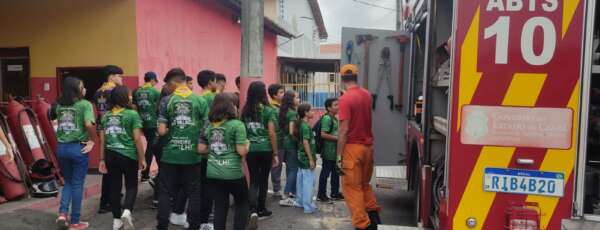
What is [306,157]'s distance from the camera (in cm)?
→ 605

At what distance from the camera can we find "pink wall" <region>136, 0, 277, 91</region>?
8.52 metres

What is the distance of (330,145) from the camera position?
6.50 m

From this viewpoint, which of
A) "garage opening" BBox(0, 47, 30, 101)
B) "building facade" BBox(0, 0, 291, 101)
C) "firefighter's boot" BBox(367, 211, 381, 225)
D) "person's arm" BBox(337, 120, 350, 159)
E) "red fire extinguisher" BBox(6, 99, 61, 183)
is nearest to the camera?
"person's arm" BBox(337, 120, 350, 159)

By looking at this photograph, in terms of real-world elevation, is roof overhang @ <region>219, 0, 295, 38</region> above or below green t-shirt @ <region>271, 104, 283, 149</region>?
above

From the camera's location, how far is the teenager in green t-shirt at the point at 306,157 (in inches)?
237

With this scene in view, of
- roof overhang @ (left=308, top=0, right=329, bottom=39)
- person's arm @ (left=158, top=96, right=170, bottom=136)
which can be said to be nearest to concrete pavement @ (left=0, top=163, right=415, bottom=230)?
person's arm @ (left=158, top=96, right=170, bottom=136)

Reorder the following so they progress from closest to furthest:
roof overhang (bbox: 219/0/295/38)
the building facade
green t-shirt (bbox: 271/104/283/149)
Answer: green t-shirt (bbox: 271/104/283/149) < the building facade < roof overhang (bbox: 219/0/295/38)

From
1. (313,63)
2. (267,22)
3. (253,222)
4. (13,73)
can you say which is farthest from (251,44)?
(313,63)

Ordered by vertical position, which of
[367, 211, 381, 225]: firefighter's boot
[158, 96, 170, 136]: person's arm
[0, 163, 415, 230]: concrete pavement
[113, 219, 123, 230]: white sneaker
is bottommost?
[0, 163, 415, 230]: concrete pavement

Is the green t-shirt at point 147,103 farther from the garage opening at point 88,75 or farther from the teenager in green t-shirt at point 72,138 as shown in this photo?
the garage opening at point 88,75

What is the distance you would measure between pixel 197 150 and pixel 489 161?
287 centimetres

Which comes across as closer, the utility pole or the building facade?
the utility pole

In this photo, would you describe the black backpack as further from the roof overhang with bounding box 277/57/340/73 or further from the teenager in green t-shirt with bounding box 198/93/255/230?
the roof overhang with bounding box 277/57/340/73

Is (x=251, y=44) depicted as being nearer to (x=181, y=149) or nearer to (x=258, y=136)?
(x=258, y=136)
